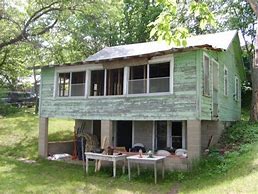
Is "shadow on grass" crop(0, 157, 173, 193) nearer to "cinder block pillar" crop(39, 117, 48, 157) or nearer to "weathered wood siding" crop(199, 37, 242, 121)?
"cinder block pillar" crop(39, 117, 48, 157)

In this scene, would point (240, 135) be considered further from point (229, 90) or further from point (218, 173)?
point (218, 173)

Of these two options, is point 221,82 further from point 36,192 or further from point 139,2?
point 139,2

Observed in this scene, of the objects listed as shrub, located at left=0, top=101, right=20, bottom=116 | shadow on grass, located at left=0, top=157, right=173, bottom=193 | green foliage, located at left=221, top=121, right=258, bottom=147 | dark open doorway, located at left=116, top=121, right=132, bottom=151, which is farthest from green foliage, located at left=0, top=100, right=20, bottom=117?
green foliage, located at left=221, top=121, right=258, bottom=147

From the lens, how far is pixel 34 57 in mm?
33469

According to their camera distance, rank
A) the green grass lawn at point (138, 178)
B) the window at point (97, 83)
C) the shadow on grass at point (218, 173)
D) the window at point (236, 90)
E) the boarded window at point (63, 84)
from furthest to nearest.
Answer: the window at point (236, 90)
the window at point (97, 83)
the boarded window at point (63, 84)
the shadow on grass at point (218, 173)
the green grass lawn at point (138, 178)

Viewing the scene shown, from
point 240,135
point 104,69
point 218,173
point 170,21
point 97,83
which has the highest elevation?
point 104,69

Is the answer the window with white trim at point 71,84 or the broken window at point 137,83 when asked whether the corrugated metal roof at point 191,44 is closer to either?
the broken window at point 137,83

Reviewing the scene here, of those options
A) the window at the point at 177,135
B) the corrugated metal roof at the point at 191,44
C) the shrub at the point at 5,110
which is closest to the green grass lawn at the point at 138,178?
the window at the point at 177,135

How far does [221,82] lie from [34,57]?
22.6m

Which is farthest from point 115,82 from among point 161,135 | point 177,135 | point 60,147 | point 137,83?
point 60,147

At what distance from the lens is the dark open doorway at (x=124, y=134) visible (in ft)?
57.4

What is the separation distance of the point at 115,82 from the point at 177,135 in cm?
400

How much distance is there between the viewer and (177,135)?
1595 cm

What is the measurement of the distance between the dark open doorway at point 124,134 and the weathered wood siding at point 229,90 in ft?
15.8
